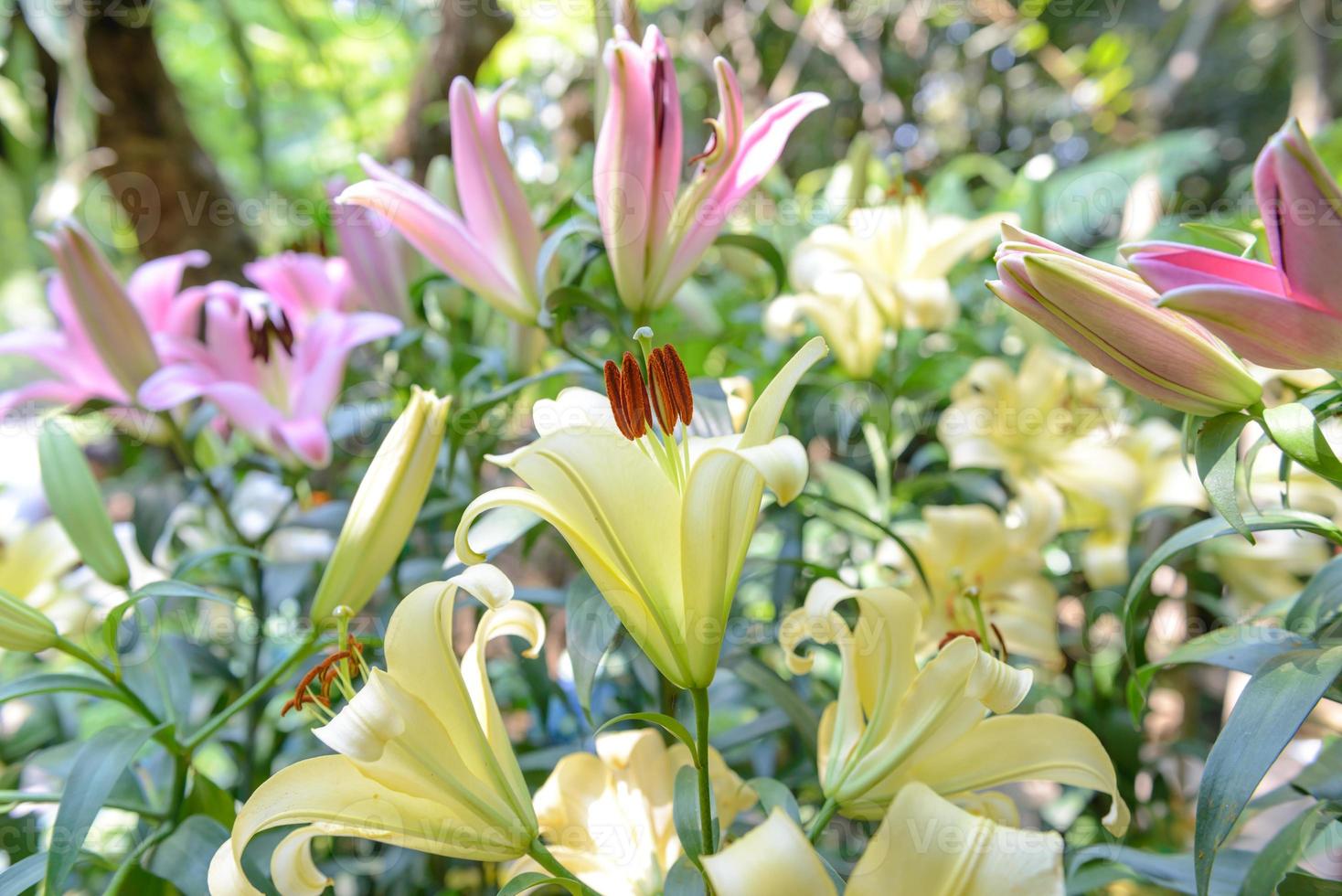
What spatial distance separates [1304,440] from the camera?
0.34 metres

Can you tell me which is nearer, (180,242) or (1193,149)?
(180,242)

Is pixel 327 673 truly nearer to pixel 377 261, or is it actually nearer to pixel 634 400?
pixel 634 400

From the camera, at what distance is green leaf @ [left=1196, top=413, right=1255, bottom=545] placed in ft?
1.11

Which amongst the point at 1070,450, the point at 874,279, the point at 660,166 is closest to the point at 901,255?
the point at 874,279

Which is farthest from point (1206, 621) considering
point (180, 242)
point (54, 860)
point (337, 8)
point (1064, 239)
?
point (337, 8)

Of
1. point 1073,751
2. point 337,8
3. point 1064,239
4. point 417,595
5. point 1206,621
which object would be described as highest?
point 337,8

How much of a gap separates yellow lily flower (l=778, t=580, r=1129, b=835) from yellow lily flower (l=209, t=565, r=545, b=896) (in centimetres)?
14

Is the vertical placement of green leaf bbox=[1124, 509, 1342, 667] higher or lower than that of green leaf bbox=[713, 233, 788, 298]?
lower

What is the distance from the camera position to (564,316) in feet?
1.86

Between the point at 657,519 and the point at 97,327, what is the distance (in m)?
0.51

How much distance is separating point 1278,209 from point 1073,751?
0.74 ft

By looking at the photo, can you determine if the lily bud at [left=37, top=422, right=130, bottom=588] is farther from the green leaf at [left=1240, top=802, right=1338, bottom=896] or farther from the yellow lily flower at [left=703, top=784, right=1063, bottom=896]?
the green leaf at [left=1240, top=802, right=1338, bottom=896]

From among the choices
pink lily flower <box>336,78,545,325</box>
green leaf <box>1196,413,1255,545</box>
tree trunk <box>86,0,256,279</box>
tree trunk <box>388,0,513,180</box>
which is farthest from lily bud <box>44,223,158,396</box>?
tree trunk <box>388,0,513,180</box>

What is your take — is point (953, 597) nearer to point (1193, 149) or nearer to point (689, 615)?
point (689, 615)
